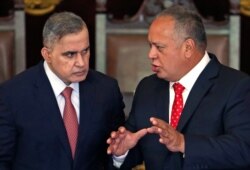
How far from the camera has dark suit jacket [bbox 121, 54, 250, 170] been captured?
2312 millimetres

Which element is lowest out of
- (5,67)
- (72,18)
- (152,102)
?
(5,67)

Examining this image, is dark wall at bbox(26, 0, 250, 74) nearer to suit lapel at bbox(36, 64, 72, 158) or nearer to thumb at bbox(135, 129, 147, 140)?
suit lapel at bbox(36, 64, 72, 158)

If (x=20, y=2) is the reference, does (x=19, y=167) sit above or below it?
below

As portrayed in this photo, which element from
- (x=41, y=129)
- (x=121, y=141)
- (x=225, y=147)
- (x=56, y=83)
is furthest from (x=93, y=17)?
(x=225, y=147)

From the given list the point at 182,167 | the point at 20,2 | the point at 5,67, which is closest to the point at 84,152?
the point at 182,167

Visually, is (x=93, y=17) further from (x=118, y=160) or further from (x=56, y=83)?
(x=118, y=160)

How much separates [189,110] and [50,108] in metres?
0.52

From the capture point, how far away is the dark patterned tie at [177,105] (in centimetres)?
248

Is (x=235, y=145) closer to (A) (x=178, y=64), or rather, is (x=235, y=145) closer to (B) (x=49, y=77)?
(A) (x=178, y=64)

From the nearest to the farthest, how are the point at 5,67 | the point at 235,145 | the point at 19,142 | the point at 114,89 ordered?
the point at 235,145 → the point at 19,142 → the point at 114,89 → the point at 5,67

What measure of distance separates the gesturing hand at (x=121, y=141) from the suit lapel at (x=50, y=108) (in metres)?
0.18

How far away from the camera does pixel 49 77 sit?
2.58 meters

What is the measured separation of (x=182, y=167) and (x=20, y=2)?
2.22 meters

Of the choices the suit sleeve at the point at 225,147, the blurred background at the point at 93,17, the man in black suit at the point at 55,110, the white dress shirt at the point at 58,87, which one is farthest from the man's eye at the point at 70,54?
the blurred background at the point at 93,17
